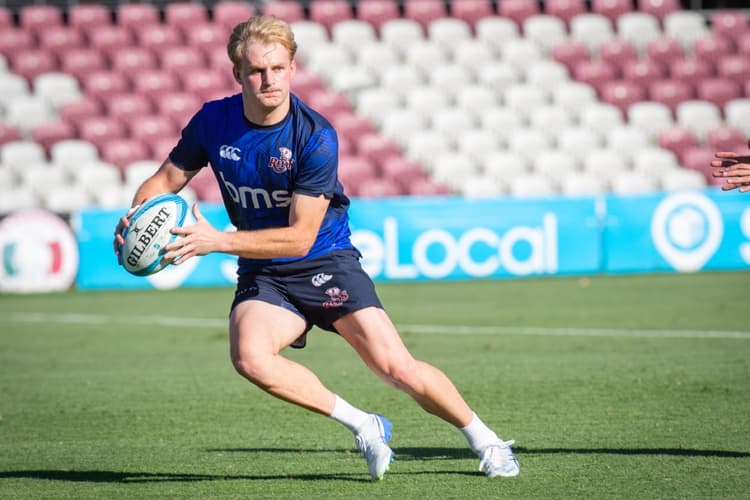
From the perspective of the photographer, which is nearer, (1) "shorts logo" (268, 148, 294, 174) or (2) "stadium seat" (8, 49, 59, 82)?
(1) "shorts logo" (268, 148, 294, 174)

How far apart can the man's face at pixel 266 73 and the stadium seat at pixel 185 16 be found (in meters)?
19.0

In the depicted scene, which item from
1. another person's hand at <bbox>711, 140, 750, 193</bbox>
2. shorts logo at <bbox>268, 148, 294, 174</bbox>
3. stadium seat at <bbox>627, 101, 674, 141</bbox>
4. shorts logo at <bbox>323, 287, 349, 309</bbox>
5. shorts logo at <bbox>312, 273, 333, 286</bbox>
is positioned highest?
stadium seat at <bbox>627, 101, 674, 141</bbox>

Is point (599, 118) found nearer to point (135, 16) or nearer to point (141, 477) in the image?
point (135, 16)

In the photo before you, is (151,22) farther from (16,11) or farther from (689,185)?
(689,185)

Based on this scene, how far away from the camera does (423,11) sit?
25359 millimetres

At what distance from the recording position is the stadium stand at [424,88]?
21.7 m

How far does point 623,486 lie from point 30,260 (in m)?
13.4

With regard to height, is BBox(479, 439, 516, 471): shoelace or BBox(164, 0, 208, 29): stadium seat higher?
BBox(164, 0, 208, 29): stadium seat

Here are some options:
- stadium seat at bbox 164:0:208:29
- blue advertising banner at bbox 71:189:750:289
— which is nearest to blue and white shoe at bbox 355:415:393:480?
blue advertising banner at bbox 71:189:750:289

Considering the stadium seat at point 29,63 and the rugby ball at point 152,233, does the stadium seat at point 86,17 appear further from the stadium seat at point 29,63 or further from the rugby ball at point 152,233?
the rugby ball at point 152,233

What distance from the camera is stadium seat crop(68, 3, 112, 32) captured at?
23.9m

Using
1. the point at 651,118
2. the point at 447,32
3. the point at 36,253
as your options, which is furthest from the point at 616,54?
the point at 36,253

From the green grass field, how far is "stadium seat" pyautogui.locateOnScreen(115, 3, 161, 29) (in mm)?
9889

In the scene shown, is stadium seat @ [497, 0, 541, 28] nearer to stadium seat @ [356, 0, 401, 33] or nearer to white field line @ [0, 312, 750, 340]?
stadium seat @ [356, 0, 401, 33]
